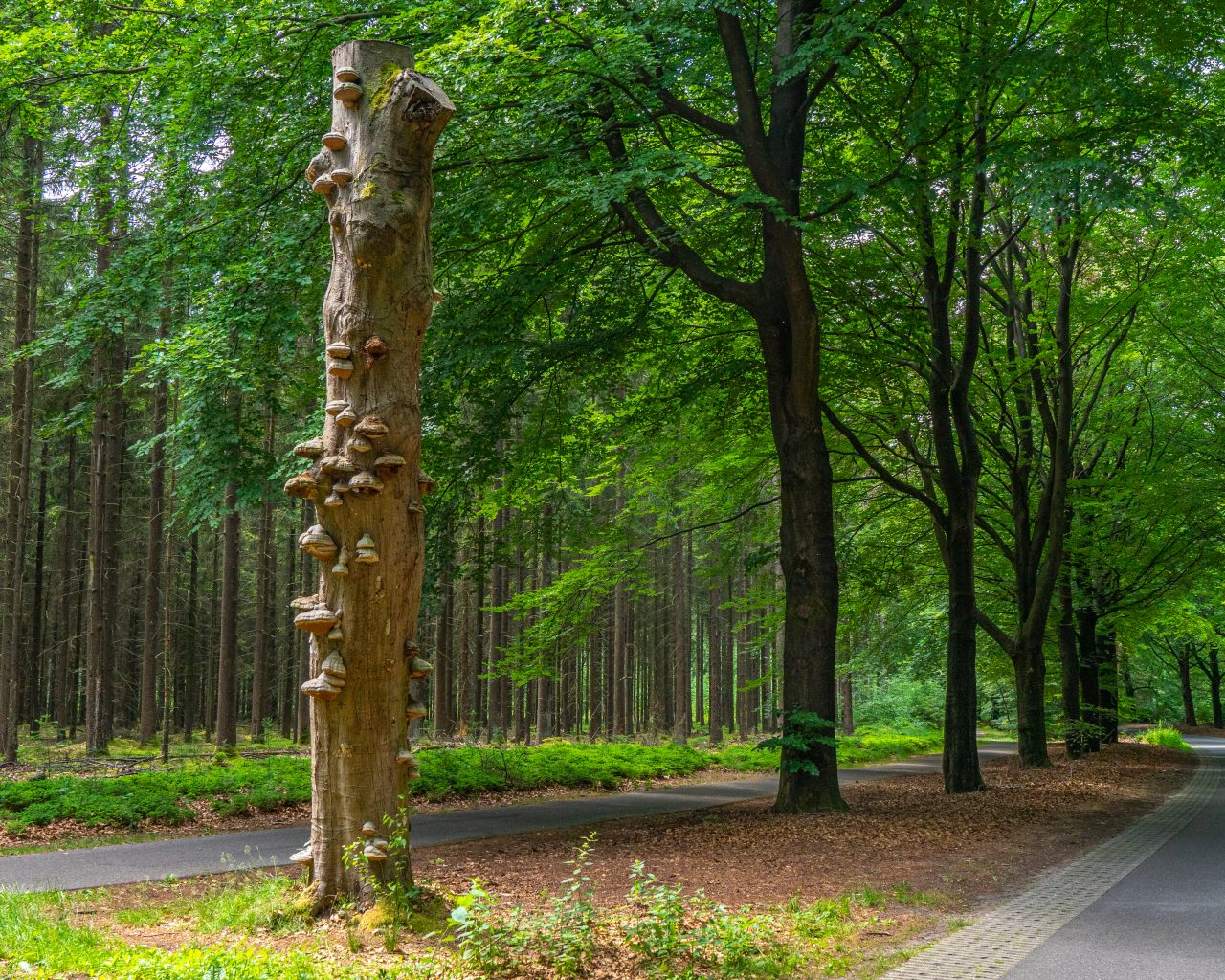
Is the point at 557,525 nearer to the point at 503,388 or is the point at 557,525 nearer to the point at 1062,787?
the point at 503,388

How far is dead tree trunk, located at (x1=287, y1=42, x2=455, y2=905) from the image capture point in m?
5.70

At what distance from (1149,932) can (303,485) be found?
6.39 meters

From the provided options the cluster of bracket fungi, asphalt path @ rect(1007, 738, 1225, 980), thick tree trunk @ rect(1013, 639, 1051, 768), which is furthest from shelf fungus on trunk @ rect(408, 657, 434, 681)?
thick tree trunk @ rect(1013, 639, 1051, 768)

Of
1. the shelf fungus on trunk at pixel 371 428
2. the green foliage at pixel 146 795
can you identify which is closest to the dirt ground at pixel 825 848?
the shelf fungus on trunk at pixel 371 428

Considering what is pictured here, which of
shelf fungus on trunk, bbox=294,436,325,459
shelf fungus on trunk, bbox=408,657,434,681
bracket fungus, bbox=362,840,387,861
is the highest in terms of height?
shelf fungus on trunk, bbox=294,436,325,459

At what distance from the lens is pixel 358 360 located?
Answer: 606 cm

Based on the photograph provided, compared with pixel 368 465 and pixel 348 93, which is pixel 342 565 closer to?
pixel 368 465

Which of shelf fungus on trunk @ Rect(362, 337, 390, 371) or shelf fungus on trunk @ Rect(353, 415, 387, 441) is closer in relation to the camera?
shelf fungus on trunk @ Rect(353, 415, 387, 441)

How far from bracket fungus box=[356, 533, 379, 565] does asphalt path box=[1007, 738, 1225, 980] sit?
435 cm

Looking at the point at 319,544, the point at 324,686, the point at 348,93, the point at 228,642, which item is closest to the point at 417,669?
the point at 324,686

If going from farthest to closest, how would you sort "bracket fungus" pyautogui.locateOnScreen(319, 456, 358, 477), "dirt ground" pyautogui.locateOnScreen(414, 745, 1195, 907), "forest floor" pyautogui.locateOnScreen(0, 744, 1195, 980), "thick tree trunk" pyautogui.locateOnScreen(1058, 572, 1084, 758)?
"thick tree trunk" pyautogui.locateOnScreen(1058, 572, 1084, 758), "dirt ground" pyautogui.locateOnScreen(414, 745, 1195, 907), "bracket fungus" pyautogui.locateOnScreen(319, 456, 358, 477), "forest floor" pyautogui.locateOnScreen(0, 744, 1195, 980)

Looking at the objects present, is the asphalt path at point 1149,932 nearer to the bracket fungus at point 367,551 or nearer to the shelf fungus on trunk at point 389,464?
the bracket fungus at point 367,551

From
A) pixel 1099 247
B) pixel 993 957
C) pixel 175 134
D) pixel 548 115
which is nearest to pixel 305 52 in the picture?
pixel 175 134

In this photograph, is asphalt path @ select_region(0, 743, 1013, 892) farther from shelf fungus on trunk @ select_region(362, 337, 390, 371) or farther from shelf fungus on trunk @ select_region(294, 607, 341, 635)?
shelf fungus on trunk @ select_region(362, 337, 390, 371)
